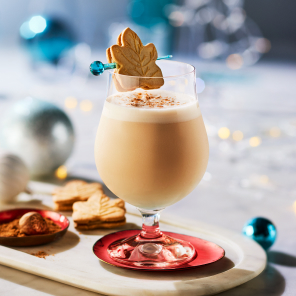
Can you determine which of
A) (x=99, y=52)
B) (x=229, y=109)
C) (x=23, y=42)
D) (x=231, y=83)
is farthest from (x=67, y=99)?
(x=99, y=52)

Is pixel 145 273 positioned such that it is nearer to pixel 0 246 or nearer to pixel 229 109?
Result: pixel 0 246

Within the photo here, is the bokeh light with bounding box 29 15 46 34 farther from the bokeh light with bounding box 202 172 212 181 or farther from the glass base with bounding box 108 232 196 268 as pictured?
the glass base with bounding box 108 232 196 268

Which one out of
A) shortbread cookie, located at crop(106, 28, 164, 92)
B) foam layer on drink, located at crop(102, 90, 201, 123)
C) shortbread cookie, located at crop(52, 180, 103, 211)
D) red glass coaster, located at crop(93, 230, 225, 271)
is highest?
shortbread cookie, located at crop(106, 28, 164, 92)

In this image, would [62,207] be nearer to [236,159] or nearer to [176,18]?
[236,159]

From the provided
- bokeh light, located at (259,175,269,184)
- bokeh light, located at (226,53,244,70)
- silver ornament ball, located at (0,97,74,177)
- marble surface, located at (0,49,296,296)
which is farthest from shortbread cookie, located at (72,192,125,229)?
bokeh light, located at (226,53,244,70)

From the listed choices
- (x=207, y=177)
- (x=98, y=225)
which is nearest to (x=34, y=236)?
(x=98, y=225)

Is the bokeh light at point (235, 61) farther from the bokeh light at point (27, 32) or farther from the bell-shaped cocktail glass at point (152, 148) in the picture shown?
the bell-shaped cocktail glass at point (152, 148)

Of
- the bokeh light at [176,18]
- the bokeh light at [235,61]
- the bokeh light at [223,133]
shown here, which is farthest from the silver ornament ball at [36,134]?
the bokeh light at [176,18]
